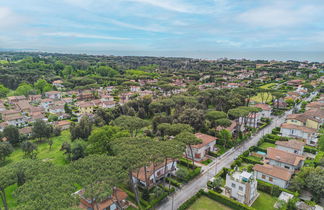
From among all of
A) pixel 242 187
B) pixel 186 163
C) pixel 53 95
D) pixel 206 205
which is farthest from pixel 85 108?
pixel 242 187

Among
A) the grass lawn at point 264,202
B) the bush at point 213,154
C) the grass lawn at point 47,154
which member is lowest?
the grass lawn at point 47,154

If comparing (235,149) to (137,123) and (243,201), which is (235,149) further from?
(137,123)

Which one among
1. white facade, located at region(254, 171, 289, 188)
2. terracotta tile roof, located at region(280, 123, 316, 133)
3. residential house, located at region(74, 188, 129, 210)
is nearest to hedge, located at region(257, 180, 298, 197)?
white facade, located at region(254, 171, 289, 188)

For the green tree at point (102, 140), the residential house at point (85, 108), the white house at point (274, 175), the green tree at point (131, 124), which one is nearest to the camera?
the white house at point (274, 175)

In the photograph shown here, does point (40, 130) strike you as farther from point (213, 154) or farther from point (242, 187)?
point (242, 187)

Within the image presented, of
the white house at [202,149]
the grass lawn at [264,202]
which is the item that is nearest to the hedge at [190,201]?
the grass lawn at [264,202]

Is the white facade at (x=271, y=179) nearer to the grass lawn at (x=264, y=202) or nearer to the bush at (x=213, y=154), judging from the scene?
the grass lawn at (x=264, y=202)
